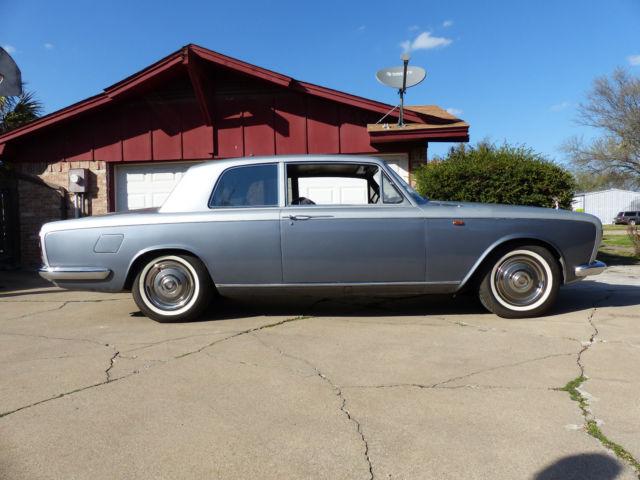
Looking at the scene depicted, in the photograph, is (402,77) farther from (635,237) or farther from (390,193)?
(635,237)

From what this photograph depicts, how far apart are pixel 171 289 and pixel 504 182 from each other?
18.3ft

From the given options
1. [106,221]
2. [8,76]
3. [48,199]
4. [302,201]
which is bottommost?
[106,221]

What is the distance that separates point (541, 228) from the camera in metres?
4.51

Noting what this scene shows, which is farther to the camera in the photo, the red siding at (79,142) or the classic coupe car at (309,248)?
the red siding at (79,142)

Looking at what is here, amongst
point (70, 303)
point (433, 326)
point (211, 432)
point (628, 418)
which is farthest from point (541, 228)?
point (70, 303)

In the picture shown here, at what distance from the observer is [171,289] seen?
15.1 feet

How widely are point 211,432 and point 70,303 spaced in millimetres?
4451

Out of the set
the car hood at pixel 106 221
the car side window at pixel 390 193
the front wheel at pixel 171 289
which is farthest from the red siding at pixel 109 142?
the car side window at pixel 390 193

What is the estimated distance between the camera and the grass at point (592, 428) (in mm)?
2056

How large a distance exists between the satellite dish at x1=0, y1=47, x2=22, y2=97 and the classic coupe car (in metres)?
3.20

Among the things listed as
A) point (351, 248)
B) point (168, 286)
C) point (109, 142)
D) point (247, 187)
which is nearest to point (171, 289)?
point (168, 286)

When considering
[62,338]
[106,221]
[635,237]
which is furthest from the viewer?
[635,237]

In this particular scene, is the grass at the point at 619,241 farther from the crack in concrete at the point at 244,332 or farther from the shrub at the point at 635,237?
the crack in concrete at the point at 244,332

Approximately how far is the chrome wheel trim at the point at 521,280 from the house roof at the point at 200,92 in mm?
4736
